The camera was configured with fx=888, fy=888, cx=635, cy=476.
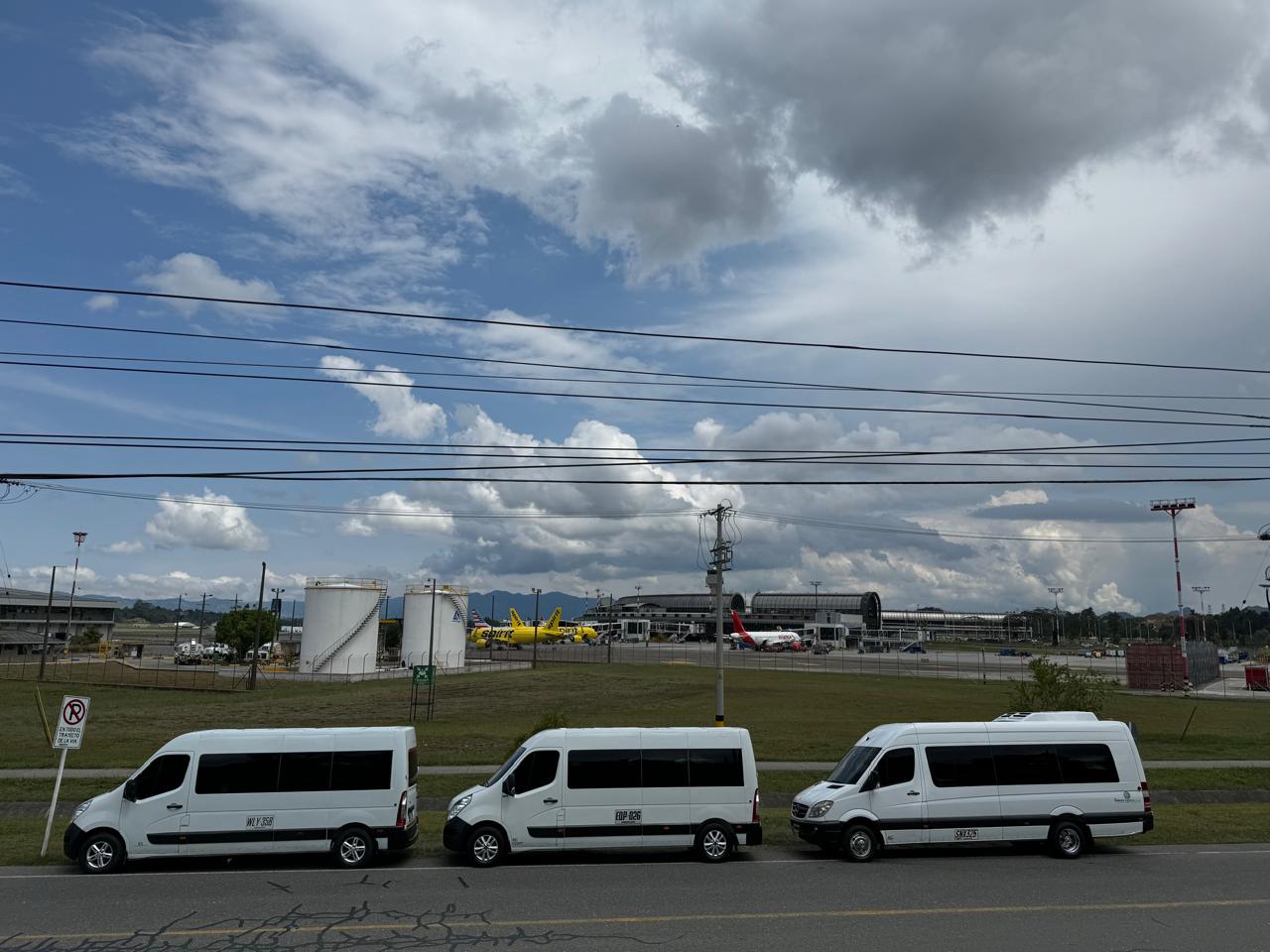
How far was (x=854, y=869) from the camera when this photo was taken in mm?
15633

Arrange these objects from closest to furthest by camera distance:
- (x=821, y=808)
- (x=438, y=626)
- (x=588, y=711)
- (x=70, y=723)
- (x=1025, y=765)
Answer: (x=821, y=808) < (x=1025, y=765) < (x=70, y=723) < (x=588, y=711) < (x=438, y=626)

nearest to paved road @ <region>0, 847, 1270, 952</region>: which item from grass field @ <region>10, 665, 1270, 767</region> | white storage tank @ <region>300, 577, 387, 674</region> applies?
grass field @ <region>10, 665, 1270, 767</region>

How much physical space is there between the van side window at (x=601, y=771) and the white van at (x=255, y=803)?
318 cm

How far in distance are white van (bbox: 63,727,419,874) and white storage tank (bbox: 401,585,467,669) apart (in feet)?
232

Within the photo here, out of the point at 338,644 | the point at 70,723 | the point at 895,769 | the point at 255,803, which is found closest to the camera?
the point at 255,803

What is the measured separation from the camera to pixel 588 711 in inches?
1781

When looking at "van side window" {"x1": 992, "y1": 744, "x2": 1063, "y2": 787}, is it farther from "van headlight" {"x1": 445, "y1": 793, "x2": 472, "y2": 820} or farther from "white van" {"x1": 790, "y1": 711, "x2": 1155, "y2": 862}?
"van headlight" {"x1": 445, "y1": 793, "x2": 472, "y2": 820}

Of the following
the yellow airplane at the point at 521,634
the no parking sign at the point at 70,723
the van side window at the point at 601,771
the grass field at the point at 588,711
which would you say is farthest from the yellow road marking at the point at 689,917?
the yellow airplane at the point at 521,634

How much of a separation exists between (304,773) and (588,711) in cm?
2968

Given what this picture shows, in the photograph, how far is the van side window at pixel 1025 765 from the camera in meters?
17.4

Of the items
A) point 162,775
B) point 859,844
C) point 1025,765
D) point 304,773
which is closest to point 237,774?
point 304,773

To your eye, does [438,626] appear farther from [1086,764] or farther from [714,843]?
[1086,764]

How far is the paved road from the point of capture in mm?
10961

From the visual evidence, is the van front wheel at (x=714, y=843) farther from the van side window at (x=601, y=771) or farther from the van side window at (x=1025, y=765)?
the van side window at (x=1025, y=765)
